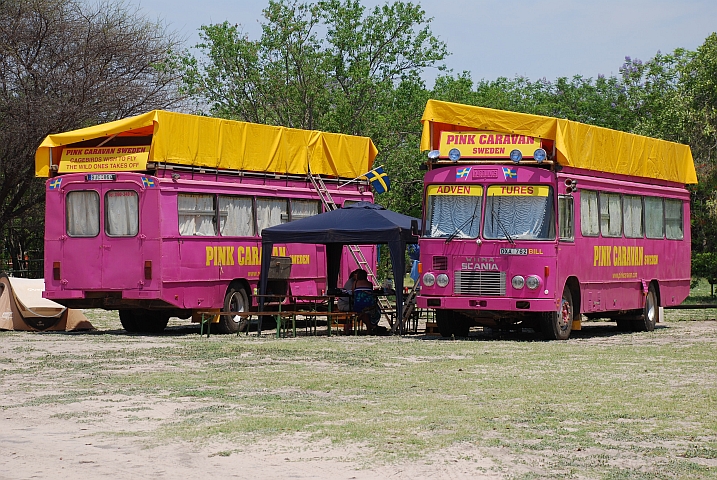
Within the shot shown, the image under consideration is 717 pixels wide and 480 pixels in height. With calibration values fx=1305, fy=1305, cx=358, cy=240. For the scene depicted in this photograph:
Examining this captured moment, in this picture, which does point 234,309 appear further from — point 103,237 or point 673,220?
point 673,220

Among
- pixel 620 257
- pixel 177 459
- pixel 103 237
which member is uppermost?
pixel 103 237

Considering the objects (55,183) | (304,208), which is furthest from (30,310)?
(304,208)

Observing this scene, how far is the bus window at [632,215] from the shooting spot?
2439 centimetres

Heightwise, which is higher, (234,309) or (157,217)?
(157,217)

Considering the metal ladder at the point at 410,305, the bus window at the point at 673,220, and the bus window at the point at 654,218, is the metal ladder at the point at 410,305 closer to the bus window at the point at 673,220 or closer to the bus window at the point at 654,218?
the bus window at the point at 654,218

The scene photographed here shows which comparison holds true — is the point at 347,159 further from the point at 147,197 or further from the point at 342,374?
the point at 342,374

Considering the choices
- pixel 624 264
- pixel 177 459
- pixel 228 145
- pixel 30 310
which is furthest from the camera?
pixel 30 310

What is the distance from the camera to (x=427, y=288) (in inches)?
851

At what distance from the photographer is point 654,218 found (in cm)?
2597

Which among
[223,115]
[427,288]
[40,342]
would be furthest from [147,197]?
[223,115]

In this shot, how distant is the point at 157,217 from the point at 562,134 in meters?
7.12

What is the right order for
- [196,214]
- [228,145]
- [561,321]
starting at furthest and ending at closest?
[228,145], [196,214], [561,321]

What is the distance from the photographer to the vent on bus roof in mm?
21453

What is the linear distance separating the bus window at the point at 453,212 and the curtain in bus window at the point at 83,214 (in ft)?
20.0
